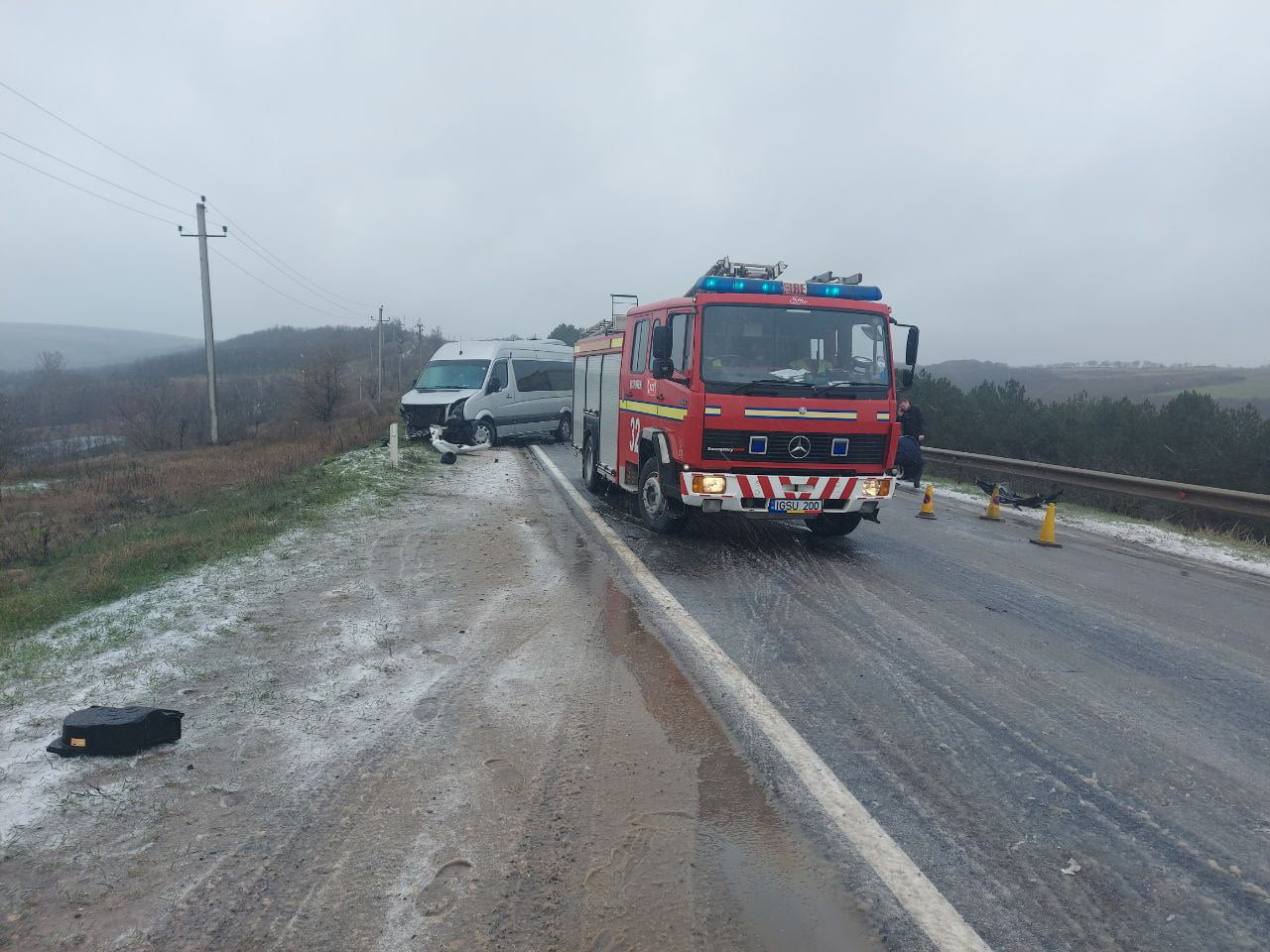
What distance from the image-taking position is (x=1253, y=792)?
3527 millimetres

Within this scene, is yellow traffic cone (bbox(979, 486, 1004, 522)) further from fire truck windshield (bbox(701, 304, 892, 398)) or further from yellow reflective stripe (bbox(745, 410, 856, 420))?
yellow reflective stripe (bbox(745, 410, 856, 420))

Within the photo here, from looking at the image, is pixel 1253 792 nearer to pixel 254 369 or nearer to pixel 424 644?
pixel 424 644

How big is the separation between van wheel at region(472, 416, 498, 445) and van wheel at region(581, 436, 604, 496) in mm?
7607

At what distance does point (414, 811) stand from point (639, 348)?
23.6 feet

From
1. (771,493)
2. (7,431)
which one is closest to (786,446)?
(771,493)

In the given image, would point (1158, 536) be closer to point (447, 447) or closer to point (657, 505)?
point (657, 505)

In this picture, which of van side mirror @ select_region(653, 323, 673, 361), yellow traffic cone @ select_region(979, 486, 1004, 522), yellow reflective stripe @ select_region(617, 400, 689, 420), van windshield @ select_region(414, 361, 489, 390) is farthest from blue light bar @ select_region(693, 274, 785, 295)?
van windshield @ select_region(414, 361, 489, 390)

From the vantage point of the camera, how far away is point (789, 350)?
7.93 m

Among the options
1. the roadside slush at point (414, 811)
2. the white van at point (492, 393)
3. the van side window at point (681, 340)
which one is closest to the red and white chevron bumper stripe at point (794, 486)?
the van side window at point (681, 340)

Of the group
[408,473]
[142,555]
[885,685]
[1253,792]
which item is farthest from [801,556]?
[408,473]

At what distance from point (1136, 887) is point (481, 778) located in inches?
100

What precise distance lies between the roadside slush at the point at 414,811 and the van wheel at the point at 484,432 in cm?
1471

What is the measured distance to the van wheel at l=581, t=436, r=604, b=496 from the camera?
1234 cm

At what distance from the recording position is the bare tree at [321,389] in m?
40.5
